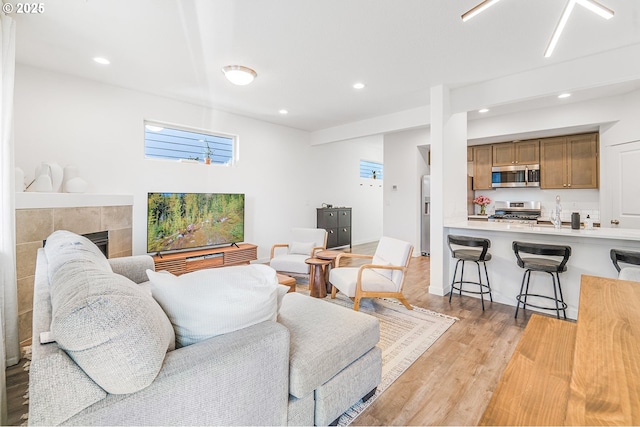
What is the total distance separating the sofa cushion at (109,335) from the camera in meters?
0.86

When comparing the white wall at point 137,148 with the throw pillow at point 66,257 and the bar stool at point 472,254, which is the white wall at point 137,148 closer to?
the throw pillow at point 66,257

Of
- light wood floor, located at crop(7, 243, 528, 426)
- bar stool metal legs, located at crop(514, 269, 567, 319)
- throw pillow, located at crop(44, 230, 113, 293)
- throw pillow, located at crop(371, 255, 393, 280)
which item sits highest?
throw pillow, located at crop(44, 230, 113, 293)

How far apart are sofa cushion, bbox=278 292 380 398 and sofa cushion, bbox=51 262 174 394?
648mm

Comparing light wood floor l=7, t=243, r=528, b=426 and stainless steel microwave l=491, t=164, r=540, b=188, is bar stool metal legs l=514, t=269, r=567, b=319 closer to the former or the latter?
light wood floor l=7, t=243, r=528, b=426

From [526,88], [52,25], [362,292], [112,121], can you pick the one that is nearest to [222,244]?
[112,121]

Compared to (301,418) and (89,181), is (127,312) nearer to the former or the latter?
(301,418)

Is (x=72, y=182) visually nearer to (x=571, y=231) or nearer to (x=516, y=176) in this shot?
(x=571, y=231)

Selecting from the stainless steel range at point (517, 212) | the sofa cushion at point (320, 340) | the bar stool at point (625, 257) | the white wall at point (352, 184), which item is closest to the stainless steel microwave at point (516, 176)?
the stainless steel range at point (517, 212)

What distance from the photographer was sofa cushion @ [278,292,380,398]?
140cm

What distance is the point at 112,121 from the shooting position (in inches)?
153

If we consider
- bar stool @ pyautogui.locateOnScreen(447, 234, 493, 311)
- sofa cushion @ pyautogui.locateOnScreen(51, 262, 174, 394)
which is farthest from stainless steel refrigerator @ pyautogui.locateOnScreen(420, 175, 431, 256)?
sofa cushion @ pyautogui.locateOnScreen(51, 262, 174, 394)

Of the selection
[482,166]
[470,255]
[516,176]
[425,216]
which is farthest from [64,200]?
[516,176]

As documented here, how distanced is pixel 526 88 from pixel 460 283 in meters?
2.40

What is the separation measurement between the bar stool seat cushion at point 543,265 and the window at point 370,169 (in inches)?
216
